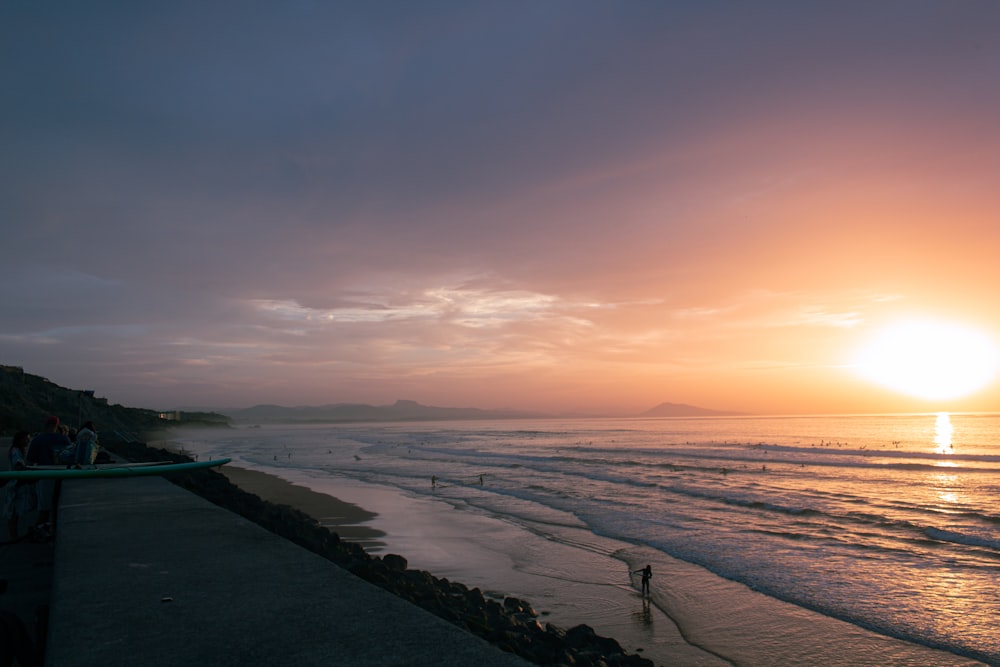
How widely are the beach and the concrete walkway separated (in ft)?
16.1

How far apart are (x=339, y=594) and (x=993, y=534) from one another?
1881 centimetres

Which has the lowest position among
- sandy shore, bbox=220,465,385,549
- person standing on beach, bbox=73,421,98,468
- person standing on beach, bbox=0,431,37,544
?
sandy shore, bbox=220,465,385,549

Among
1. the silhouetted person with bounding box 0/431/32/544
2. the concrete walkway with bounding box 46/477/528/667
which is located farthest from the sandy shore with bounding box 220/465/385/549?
the concrete walkway with bounding box 46/477/528/667

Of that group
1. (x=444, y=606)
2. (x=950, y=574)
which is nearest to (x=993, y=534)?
(x=950, y=574)

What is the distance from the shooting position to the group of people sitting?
8.78 m

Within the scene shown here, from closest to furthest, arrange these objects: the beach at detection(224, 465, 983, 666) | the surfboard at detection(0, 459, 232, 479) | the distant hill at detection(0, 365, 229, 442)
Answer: the surfboard at detection(0, 459, 232, 479), the beach at detection(224, 465, 983, 666), the distant hill at detection(0, 365, 229, 442)

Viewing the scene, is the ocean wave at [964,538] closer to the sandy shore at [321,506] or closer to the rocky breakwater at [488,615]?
the rocky breakwater at [488,615]

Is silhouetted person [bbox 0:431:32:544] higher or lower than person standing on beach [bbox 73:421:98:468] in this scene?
lower

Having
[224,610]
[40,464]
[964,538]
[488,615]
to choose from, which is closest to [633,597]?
[488,615]

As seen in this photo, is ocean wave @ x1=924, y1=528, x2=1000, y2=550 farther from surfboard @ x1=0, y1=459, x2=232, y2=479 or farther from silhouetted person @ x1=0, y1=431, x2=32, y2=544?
silhouetted person @ x1=0, y1=431, x2=32, y2=544

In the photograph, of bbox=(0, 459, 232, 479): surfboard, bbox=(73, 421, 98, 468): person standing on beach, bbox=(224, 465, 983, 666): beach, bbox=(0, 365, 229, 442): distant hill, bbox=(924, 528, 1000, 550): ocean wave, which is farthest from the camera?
bbox=(0, 365, 229, 442): distant hill

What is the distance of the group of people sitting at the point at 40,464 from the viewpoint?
8781mm

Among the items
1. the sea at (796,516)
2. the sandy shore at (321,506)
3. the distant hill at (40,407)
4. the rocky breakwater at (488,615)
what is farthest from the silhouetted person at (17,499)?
the distant hill at (40,407)

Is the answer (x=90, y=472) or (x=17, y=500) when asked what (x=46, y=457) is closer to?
(x=90, y=472)
